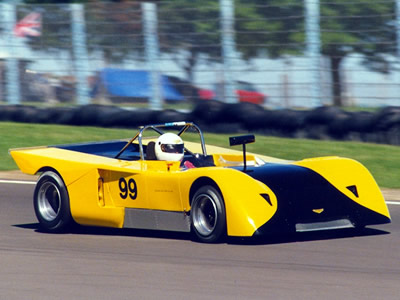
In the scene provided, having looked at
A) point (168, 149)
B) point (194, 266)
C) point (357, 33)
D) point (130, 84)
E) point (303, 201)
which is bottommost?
point (194, 266)

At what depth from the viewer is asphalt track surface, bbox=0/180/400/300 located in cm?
613

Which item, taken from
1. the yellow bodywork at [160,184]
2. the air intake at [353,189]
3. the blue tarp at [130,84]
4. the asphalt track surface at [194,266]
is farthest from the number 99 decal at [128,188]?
the blue tarp at [130,84]

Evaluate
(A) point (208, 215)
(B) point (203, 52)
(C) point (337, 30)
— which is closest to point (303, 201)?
(A) point (208, 215)

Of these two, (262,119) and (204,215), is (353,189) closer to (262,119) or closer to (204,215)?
(204,215)

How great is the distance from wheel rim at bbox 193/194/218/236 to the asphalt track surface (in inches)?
6.0

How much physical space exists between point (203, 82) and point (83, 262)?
9.34 metres

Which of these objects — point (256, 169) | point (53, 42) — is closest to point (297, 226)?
point (256, 169)

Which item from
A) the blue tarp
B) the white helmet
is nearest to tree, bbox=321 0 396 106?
the blue tarp

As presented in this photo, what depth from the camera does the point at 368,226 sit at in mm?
8812

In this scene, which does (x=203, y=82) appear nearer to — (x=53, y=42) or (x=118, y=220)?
(x=53, y=42)

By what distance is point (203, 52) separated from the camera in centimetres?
1645

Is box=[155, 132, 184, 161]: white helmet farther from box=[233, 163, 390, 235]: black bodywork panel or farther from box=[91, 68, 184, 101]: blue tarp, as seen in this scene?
box=[91, 68, 184, 101]: blue tarp

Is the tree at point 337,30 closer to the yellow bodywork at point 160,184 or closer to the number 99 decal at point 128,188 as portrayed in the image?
the yellow bodywork at point 160,184

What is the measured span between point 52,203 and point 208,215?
6.72ft
